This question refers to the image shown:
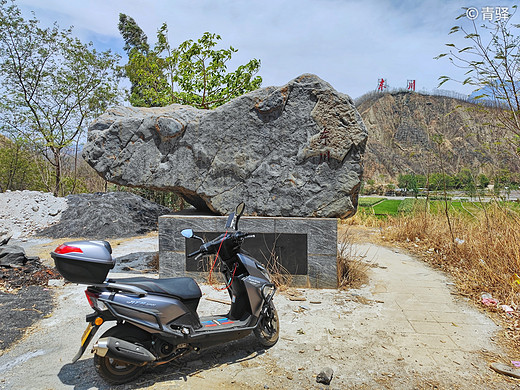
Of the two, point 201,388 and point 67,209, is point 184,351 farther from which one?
point 67,209

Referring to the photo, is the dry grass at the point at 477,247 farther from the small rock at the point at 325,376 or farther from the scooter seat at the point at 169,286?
the scooter seat at the point at 169,286

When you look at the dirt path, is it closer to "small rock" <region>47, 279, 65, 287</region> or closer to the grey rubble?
"small rock" <region>47, 279, 65, 287</region>

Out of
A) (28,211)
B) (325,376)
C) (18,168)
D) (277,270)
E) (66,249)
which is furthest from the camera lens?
(18,168)

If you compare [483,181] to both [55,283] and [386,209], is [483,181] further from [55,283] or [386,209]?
[55,283]

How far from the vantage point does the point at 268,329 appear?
3.10 m

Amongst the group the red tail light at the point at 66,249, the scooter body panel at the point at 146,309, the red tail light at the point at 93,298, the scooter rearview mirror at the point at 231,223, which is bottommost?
the scooter body panel at the point at 146,309

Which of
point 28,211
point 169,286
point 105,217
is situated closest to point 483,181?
point 169,286

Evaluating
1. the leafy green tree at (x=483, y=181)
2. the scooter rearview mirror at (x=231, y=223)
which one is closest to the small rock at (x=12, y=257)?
the scooter rearview mirror at (x=231, y=223)

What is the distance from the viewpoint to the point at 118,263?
5.86 meters

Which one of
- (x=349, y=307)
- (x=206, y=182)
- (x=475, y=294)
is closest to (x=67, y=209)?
(x=206, y=182)

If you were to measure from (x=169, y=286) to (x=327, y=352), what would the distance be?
141 centimetres

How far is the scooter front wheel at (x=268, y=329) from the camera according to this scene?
3.01 meters

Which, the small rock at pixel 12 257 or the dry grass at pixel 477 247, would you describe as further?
the small rock at pixel 12 257

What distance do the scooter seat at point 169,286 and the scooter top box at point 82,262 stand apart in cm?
18
